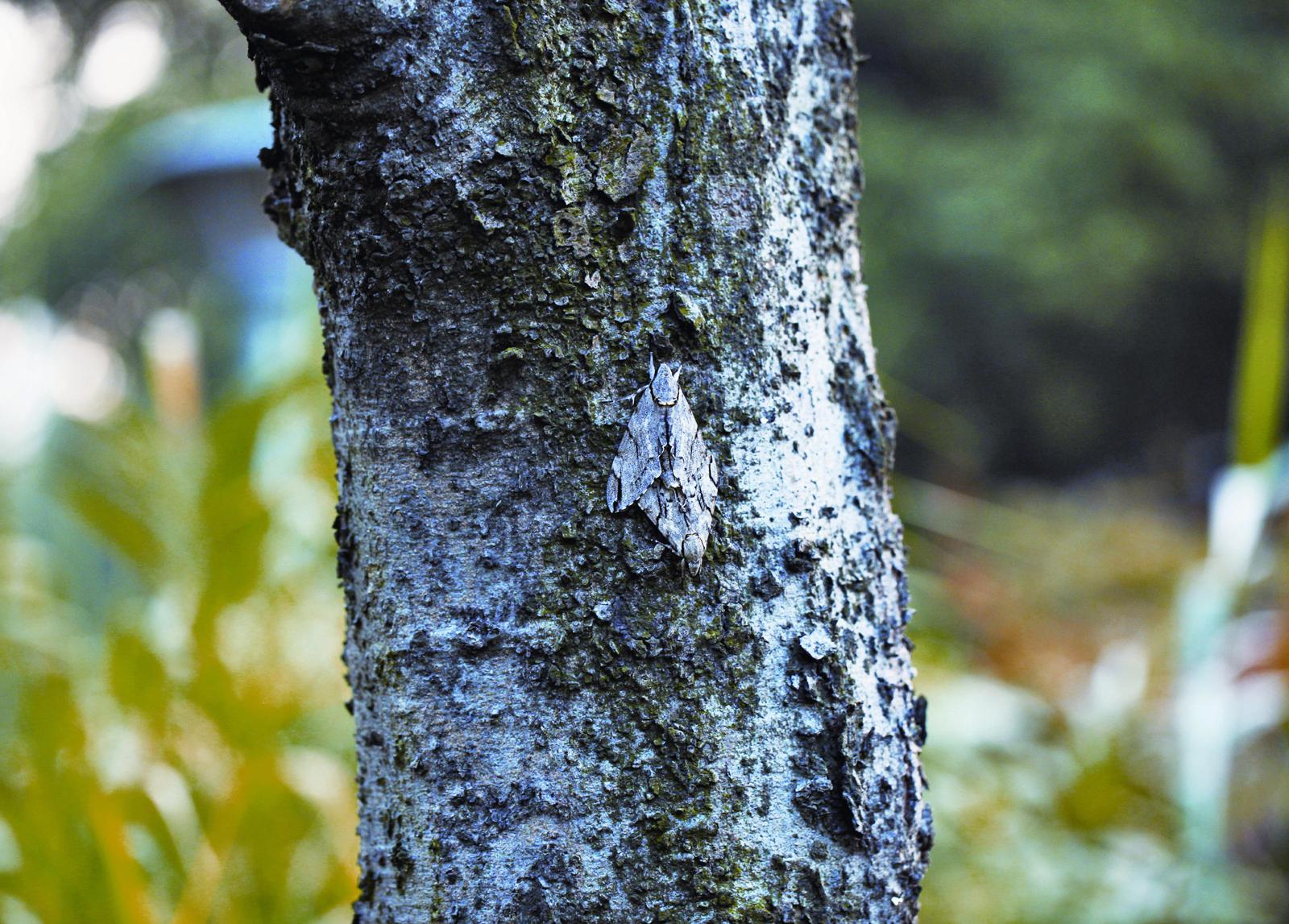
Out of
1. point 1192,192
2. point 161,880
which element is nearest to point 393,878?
point 161,880

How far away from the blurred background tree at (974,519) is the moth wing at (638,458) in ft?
4.03

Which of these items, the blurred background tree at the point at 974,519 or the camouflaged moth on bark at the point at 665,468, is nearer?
the camouflaged moth on bark at the point at 665,468

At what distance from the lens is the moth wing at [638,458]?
0.51 metres

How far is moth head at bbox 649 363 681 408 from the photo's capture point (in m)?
0.51

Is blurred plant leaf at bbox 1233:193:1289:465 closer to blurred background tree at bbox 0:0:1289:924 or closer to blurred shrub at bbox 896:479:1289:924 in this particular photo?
blurred background tree at bbox 0:0:1289:924

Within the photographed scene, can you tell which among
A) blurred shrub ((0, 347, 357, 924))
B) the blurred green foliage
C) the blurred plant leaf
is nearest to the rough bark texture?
blurred shrub ((0, 347, 357, 924))

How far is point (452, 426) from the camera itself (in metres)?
0.53

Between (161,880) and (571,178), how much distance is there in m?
1.66

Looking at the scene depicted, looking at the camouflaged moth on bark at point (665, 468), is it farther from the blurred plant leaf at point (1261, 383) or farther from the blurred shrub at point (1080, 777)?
the blurred plant leaf at point (1261, 383)

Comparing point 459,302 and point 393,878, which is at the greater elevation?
point 459,302

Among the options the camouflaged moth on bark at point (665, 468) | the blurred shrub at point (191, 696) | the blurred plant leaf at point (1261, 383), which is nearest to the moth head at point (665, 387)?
the camouflaged moth on bark at point (665, 468)

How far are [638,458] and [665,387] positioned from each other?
0.13 ft

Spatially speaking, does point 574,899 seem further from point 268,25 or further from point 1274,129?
point 1274,129

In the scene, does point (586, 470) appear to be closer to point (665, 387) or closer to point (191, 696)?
point (665, 387)
